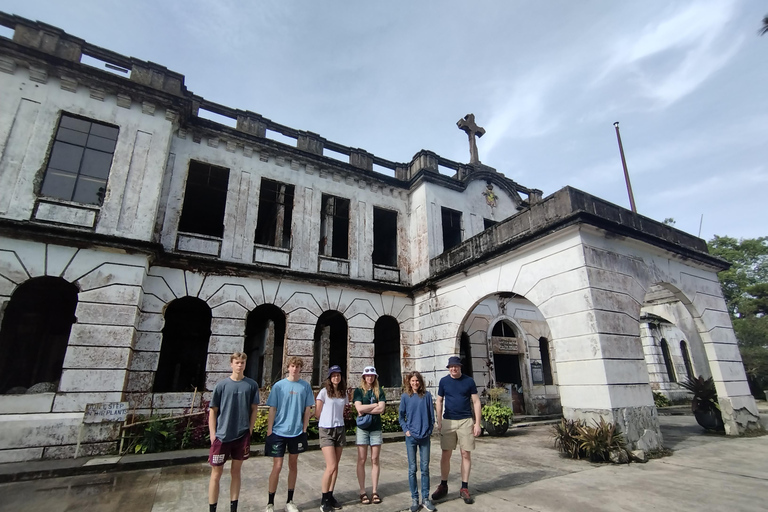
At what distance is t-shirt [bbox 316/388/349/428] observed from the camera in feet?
15.8

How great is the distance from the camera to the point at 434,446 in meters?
8.88

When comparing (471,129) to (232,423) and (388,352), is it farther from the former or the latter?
(232,423)

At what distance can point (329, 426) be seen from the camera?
4.79 metres

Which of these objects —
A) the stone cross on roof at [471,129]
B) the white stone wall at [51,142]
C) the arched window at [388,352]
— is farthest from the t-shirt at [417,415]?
the stone cross on roof at [471,129]

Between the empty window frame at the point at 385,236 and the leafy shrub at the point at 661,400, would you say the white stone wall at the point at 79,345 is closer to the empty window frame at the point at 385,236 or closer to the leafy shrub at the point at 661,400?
the empty window frame at the point at 385,236

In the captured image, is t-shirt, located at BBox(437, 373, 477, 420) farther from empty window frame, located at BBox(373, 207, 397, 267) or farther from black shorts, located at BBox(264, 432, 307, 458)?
empty window frame, located at BBox(373, 207, 397, 267)

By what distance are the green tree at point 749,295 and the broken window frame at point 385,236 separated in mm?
16707

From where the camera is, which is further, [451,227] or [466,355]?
[451,227]

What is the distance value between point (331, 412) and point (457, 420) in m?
1.80

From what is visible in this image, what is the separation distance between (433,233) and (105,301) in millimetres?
9976

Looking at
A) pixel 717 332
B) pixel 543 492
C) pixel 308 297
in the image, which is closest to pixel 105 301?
pixel 308 297

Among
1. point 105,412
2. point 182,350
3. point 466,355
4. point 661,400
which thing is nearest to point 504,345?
point 466,355

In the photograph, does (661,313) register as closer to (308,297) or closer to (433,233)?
(433,233)

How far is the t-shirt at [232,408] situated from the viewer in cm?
433
